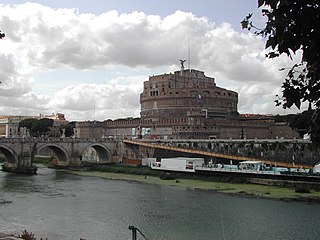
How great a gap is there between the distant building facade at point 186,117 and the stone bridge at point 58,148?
1206cm

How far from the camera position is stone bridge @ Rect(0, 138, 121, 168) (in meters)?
57.9

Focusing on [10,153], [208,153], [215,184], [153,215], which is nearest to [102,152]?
[10,153]

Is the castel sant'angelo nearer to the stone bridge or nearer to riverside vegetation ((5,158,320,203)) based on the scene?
the stone bridge

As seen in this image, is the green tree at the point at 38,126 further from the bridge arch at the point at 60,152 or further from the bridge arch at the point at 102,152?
the bridge arch at the point at 60,152

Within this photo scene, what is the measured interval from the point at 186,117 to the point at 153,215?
5272cm

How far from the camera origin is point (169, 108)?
88562 mm

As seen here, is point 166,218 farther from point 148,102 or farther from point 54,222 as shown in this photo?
point 148,102

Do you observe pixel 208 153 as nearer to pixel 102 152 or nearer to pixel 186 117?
pixel 186 117

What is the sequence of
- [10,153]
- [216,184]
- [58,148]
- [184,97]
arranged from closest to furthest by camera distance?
[216,184], [10,153], [58,148], [184,97]

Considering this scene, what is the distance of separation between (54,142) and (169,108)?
100 ft

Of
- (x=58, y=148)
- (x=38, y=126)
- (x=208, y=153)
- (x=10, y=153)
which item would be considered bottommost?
(x=10, y=153)

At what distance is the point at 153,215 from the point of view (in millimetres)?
26000

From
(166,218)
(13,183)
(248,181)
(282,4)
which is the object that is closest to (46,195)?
(13,183)

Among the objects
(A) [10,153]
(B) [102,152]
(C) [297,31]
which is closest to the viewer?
(C) [297,31]
